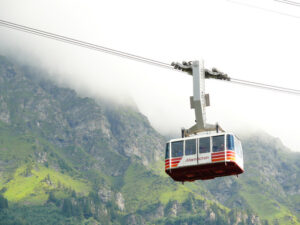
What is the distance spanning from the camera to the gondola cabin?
69.0 m

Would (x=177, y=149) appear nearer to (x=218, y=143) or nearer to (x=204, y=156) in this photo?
(x=204, y=156)

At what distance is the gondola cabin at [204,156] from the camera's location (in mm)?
69000

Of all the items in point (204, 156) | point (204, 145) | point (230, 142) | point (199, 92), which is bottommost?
point (204, 156)

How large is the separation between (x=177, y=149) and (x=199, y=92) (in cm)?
672

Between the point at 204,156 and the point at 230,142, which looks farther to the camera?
the point at 230,142

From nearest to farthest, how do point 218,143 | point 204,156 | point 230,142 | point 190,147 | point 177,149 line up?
point 204,156, point 230,142, point 218,143, point 190,147, point 177,149

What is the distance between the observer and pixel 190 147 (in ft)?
232

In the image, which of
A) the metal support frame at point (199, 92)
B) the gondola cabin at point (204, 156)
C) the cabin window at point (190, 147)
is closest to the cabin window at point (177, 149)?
the gondola cabin at point (204, 156)

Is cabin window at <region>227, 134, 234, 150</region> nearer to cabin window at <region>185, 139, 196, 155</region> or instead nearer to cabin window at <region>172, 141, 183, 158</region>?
cabin window at <region>185, 139, 196, 155</region>

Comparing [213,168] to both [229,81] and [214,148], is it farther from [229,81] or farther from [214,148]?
[229,81]

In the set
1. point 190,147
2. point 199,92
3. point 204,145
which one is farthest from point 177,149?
point 199,92

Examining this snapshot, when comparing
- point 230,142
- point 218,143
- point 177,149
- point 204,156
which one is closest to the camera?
point 204,156

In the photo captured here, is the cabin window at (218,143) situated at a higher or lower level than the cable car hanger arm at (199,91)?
lower

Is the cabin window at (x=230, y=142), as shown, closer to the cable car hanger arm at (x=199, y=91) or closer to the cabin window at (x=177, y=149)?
the cable car hanger arm at (x=199, y=91)
